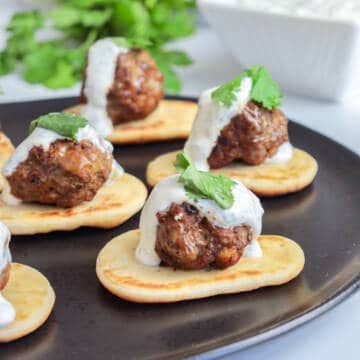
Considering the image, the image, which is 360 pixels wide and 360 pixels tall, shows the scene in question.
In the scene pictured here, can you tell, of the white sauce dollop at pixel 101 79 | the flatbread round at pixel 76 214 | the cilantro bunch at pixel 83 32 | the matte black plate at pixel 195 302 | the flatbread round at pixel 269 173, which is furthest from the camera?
the cilantro bunch at pixel 83 32

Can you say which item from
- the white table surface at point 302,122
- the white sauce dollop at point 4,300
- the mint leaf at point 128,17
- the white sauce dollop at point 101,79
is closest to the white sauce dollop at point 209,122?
the white sauce dollop at point 101,79

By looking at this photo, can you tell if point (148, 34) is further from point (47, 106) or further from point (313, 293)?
point (313, 293)

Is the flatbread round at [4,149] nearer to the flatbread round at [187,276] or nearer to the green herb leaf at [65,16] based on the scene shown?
the flatbread round at [187,276]

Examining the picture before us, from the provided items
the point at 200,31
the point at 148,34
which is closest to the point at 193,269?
the point at 148,34

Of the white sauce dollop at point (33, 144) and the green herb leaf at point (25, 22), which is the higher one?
the white sauce dollop at point (33, 144)

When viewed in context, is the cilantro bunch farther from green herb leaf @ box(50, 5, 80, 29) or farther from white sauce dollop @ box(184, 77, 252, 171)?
white sauce dollop @ box(184, 77, 252, 171)

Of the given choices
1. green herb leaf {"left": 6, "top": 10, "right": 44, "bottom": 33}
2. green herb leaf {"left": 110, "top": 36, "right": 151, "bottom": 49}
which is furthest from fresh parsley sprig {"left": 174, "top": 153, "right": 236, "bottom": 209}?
green herb leaf {"left": 6, "top": 10, "right": 44, "bottom": 33}
